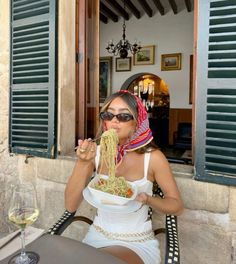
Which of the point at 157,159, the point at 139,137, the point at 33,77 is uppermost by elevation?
the point at 33,77

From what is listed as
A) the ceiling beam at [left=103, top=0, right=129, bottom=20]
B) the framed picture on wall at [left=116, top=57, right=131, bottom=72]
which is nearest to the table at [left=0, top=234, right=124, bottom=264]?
the ceiling beam at [left=103, top=0, right=129, bottom=20]

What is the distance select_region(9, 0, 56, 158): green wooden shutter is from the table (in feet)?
3.73

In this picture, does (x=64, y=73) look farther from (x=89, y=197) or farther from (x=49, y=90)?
(x=89, y=197)

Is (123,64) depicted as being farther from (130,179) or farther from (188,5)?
(130,179)

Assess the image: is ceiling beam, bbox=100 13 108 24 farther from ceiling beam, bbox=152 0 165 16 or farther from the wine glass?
the wine glass

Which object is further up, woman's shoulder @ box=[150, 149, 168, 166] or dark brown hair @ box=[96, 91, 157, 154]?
dark brown hair @ box=[96, 91, 157, 154]

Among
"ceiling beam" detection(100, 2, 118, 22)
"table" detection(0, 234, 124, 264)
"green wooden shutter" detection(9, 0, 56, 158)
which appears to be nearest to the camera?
"table" detection(0, 234, 124, 264)

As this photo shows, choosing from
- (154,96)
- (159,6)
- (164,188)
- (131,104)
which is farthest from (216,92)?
(154,96)

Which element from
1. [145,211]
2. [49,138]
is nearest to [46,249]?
[145,211]

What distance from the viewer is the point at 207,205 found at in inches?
65.0

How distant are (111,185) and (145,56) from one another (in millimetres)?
6549

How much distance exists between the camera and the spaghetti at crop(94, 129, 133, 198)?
Result: 1.26 metres

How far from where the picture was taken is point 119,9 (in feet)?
22.3

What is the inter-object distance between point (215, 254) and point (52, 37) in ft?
6.37
